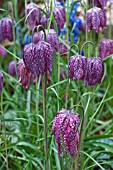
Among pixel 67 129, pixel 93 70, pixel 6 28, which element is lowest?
pixel 67 129

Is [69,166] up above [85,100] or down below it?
below

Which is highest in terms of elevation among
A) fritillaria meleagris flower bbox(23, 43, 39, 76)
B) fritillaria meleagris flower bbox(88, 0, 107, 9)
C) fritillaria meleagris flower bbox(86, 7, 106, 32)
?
fritillaria meleagris flower bbox(88, 0, 107, 9)

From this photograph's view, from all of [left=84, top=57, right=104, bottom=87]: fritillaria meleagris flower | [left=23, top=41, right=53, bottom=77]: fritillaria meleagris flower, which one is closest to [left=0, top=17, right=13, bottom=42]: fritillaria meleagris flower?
[left=84, top=57, right=104, bottom=87]: fritillaria meleagris flower

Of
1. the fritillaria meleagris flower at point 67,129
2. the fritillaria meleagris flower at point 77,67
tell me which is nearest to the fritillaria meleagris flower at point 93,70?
the fritillaria meleagris flower at point 77,67

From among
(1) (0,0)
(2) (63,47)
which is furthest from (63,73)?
(1) (0,0)

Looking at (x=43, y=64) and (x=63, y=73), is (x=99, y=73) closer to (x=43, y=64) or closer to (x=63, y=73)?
(x=43, y=64)

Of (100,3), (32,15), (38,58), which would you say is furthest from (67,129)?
(100,3)

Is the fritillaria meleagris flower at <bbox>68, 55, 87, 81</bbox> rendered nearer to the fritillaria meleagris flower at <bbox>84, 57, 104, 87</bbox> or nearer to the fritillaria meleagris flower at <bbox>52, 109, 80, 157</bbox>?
the fritillaria meleagris flower at <bbox>84, 57, 104, 87</bbox>

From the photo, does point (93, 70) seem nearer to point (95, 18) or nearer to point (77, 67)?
point (77, 67)
